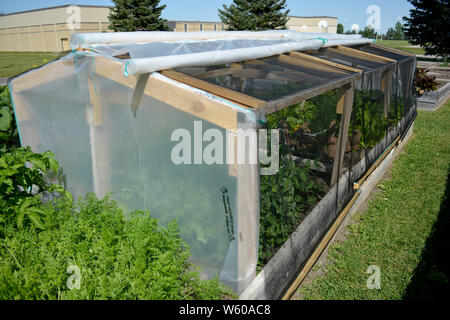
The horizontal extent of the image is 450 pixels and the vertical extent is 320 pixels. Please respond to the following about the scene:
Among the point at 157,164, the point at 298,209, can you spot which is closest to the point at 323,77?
the point at 298,209

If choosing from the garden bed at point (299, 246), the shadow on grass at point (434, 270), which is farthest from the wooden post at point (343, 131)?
the shadow on grass at point (434, 270)

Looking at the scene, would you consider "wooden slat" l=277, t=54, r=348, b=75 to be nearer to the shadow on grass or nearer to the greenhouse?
the greenhouse

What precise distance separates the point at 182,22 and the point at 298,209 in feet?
150

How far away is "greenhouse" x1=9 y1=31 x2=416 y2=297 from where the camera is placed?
2184 mm

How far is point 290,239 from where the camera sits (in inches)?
109

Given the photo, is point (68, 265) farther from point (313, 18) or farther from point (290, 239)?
point (313, 18)

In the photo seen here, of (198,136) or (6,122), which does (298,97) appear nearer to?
(198,136)

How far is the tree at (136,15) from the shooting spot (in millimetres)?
22969

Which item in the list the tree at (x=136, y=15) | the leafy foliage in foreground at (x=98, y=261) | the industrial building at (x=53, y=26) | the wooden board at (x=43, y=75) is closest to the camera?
the leafy foliage in foreground at (x=98, y=261)

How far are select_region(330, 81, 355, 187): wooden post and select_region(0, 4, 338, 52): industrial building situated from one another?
101 ft

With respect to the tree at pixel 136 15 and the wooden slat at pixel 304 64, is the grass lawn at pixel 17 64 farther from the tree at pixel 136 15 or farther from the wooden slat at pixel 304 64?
the wooden slat at pixel 304 64

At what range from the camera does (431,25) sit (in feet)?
83.5

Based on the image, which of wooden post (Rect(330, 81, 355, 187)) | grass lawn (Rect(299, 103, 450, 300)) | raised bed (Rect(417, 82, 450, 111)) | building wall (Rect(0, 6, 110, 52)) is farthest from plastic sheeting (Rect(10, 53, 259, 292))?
building wall (Rect(0, 6, 110, 52))

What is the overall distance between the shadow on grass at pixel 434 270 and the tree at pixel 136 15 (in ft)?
74.8
